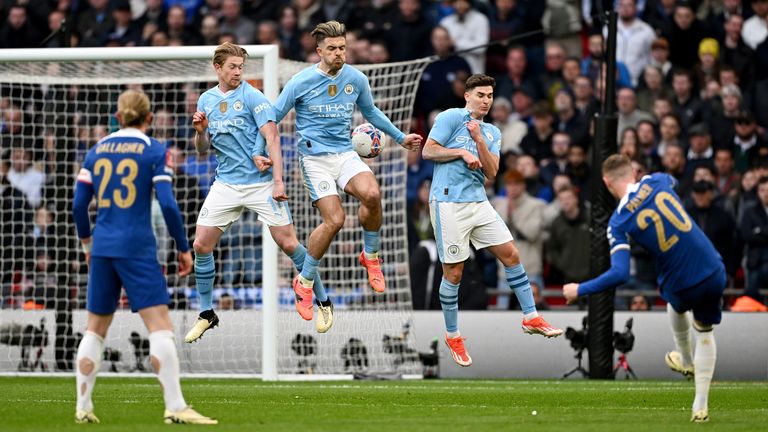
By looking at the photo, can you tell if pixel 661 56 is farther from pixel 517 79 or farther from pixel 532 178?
pixel 532 178

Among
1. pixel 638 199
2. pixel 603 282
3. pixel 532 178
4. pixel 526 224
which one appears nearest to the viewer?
pixel 603 282

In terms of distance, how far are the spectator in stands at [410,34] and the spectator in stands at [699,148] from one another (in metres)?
4.73

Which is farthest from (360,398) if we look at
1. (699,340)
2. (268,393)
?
(699,340)

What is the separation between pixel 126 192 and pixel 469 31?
13.0 meters

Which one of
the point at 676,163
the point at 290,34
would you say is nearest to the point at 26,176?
the point at 290,34

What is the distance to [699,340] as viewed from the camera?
11133 millimetres

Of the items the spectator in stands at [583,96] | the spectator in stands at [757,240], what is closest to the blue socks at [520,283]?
the spectator in stands at [757,240]

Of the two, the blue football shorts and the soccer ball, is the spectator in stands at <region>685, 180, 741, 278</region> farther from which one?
the blue football shorts

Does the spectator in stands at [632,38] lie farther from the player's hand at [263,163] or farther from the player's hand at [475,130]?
the player's hand at [263,163]

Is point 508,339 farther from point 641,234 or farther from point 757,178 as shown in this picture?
point 641,234

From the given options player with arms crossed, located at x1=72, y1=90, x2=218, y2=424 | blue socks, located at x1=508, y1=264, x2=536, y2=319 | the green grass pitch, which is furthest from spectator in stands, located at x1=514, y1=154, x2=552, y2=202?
player with arms crossed, located at x1=72, y1=90, x2=218, y2=424

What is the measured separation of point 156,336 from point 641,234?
3.82 meters

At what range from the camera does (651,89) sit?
2105 centimetres

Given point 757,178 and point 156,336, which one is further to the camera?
point 757,178
